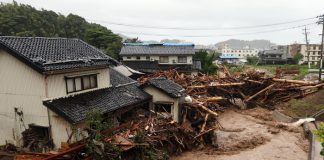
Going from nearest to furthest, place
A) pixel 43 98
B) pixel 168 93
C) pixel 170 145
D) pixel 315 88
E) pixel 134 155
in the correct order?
1. pixel 134 155
2. pixel 43 98
3. pixel 170 145
4. pixel 168 93
5. pixel 315 88

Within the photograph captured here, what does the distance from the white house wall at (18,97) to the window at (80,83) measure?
1569 mm

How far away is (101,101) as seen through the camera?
1418 centimetres

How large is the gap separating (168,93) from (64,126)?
21.9 ft

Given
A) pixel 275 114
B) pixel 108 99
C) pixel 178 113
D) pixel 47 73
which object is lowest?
pixel 275 114

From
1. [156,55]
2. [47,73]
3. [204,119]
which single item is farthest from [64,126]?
[156,55]

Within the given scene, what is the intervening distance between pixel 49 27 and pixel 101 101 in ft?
167

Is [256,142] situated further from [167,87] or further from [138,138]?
[138,138]

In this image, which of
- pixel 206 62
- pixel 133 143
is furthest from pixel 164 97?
pixel 206 62

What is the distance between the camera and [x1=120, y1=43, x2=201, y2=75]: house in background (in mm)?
38656

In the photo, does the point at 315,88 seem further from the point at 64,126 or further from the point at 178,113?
the point at 64,126

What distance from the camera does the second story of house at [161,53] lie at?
1567 inches

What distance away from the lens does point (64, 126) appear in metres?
12.0

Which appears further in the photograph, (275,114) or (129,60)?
(129,60)

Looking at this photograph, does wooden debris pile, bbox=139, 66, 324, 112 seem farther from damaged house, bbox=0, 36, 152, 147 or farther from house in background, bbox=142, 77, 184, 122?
damaged house, bbox=0, 36, 152, 147
